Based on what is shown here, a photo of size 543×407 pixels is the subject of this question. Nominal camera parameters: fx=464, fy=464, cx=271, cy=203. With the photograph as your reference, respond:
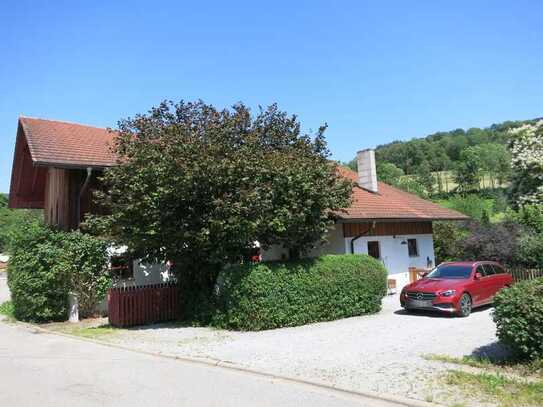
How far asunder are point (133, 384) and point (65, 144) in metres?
12.3

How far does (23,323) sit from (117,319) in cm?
389

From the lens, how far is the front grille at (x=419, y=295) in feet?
→ 43.8

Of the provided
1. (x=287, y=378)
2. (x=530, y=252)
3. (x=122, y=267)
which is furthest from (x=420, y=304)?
(x=122, y=267)

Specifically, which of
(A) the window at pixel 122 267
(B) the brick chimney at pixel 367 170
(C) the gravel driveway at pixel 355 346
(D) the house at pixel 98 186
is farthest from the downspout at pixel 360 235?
(A) the window at pixel 122 267

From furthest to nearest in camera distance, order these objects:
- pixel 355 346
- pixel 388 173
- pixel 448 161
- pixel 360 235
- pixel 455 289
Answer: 1. pixel 448 161
2. pixel 388 173
3. pixel 360 235
4. pixel 455 289
5. pixel 355 346

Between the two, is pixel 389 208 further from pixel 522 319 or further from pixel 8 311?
pixel 8 311

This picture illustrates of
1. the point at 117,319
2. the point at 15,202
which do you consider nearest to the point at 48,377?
the point at 117,319

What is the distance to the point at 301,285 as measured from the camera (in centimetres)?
1290

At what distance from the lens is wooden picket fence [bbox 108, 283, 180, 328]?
1361cm

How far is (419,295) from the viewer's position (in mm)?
13594

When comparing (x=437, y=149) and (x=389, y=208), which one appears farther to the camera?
(x=437, y=149)

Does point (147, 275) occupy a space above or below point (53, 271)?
below

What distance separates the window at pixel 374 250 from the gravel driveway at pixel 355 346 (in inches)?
243

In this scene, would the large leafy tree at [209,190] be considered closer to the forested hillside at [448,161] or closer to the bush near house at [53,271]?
the bush near house at [53,271]
